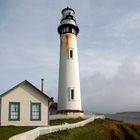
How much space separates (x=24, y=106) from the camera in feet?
98.4

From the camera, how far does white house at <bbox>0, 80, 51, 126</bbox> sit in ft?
96.2

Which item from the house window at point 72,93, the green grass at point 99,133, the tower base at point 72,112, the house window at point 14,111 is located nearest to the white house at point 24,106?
the house window at point 14,111

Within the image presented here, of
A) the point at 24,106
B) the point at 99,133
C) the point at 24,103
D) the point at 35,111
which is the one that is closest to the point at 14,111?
the point at 24,106

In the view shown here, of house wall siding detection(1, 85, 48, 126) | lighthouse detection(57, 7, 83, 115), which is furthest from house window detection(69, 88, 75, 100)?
house wall siding detection(1, 85, 48, 126)

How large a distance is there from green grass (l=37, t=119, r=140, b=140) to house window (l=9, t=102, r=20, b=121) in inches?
189

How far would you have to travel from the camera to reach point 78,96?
4609 centimetres

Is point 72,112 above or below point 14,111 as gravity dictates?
above

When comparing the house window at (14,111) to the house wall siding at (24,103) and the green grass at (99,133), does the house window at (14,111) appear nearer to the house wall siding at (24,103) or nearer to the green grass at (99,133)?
the house wall siding at (24,103)

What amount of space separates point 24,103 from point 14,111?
→ 3.73 ft

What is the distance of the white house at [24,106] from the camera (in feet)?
96.2

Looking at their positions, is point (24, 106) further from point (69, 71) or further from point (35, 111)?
point (69, 71)

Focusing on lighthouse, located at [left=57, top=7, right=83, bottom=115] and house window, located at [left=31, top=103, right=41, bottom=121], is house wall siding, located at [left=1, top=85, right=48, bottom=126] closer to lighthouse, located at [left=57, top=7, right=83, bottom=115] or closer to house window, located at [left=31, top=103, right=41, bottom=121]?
house window, located at [left=31, top=103, right=41, bottom=121]

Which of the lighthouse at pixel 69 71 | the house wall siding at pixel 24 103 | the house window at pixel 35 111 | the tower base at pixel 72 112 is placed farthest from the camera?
the lighthouse at pixel 69 71

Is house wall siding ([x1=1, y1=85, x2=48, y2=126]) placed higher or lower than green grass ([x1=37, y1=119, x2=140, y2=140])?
higher
